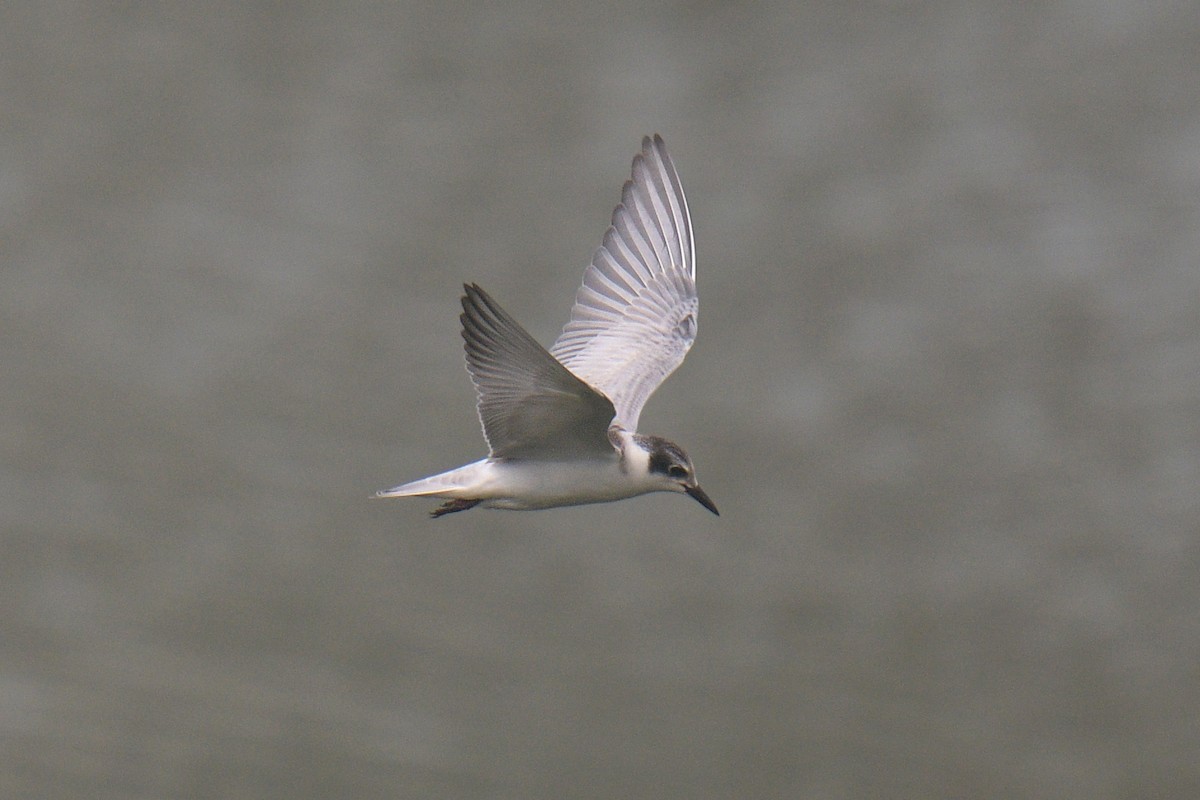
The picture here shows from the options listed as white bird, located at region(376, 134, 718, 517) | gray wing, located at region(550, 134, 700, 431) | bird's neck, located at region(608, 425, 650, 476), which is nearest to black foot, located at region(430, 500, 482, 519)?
white bird, located at region(376, 134, 718, 517)

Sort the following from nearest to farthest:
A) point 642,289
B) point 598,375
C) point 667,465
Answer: point 667,465
point 598,375
point 642,289

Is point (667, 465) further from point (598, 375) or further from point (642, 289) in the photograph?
point (642, 289)

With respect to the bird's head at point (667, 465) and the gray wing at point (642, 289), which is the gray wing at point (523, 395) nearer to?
the bird's head at point (667, 465)

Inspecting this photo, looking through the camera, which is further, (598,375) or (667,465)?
(598,375)

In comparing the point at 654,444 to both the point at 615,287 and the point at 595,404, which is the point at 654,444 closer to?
the point at 595,404

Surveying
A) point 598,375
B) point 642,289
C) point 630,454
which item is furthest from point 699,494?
point 642,289

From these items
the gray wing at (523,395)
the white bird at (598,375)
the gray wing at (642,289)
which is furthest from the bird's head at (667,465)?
the gray wing at (642,289)

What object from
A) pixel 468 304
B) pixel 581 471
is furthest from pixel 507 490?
pixel 468 304

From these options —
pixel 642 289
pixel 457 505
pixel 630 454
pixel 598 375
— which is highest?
pixel 642 289
